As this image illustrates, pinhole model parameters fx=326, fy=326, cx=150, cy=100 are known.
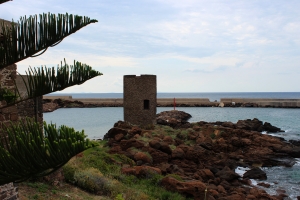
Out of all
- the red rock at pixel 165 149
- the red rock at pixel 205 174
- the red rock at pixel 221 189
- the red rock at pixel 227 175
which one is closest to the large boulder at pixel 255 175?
the red rock at pixel 227 175

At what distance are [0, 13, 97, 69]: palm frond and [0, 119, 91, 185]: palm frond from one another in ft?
3.67

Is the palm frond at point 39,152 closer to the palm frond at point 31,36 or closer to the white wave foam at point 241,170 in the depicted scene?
the palm frond at point 31,36

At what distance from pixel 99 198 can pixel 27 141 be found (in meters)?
4.80

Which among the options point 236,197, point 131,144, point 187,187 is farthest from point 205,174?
point 131,144

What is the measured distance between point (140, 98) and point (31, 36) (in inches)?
543

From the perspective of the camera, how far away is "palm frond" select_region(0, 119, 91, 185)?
262 cm

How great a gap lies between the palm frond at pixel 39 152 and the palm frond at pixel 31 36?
112 cm

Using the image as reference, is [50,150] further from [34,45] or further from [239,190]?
[239,190]

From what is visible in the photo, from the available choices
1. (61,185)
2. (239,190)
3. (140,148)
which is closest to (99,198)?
(61,185)

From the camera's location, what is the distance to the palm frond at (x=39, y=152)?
262 cm

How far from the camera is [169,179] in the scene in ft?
27.7

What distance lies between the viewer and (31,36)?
11.4ft

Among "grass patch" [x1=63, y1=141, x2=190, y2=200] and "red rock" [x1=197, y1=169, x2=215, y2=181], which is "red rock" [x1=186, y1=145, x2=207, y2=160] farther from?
"grass patch" [x1=63, y1=141, x2=190, y2=200]

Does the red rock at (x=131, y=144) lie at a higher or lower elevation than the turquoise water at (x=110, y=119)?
higher
